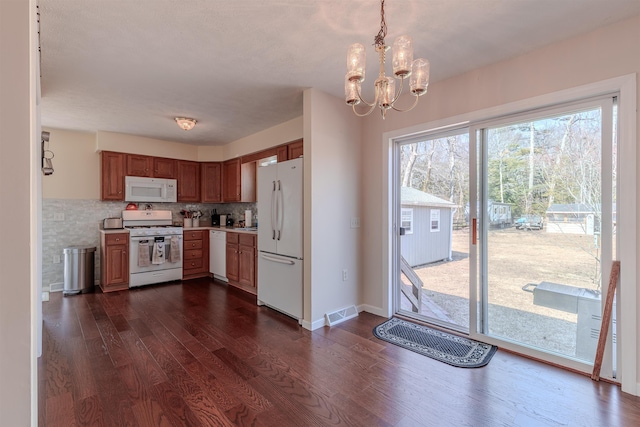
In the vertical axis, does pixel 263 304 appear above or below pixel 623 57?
below

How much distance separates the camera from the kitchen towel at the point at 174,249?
15.6 ft

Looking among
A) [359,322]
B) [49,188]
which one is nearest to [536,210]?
[359,322]

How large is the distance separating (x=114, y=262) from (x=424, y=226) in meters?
4.48

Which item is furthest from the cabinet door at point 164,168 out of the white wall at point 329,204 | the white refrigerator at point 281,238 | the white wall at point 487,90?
the white wall at point 487,90

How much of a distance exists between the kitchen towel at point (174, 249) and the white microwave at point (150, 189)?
31.8 inches

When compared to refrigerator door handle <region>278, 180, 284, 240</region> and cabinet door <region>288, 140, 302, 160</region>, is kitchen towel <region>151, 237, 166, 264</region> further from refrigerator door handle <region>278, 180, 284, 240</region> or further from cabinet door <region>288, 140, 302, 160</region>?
cabinet door <region>288, 140, 302, 160</region>

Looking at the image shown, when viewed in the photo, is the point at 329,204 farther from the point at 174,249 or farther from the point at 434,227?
the point at 174,249

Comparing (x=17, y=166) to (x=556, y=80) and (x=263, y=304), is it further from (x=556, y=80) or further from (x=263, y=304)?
(x=263, y=304)

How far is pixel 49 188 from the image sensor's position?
14.4 ft

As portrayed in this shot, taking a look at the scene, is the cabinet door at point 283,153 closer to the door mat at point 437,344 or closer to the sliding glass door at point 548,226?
the sliding glass door at point 548,226

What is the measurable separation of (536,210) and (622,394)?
1353 millimetres

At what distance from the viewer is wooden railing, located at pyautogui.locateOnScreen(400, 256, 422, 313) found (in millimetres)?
3275

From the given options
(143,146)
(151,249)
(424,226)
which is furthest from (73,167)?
(424,226)

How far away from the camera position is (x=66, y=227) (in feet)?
14.8
